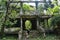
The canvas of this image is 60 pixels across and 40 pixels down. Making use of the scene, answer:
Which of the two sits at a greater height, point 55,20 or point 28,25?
point 55,20

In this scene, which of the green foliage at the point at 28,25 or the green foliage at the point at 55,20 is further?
the green foliage at the point at 28,25

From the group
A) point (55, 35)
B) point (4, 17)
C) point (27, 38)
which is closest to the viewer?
point (4, 17)

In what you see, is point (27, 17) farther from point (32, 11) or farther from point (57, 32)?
point (57, 32)

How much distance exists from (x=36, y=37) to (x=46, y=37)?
67 cm

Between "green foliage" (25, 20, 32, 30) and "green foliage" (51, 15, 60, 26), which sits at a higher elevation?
"green foliage" (51, 15, 60, 26)

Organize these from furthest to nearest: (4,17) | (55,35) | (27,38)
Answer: (55,35), (27,38), (4,17)

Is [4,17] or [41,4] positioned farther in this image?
[41,4]

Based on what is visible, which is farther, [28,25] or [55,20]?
[28,25]

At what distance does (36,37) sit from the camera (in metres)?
14.6

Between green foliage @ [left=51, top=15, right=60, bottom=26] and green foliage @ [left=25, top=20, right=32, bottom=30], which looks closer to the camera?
green foliage @ [left=51, top=15, right=60, bottom=26]

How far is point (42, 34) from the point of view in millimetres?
14836

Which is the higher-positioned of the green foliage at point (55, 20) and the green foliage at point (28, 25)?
the green foliage at point (55, 20)

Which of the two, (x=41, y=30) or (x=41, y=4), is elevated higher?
(x=41, y=4)

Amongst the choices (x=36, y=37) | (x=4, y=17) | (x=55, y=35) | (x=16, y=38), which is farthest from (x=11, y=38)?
(x=4, y=17)
